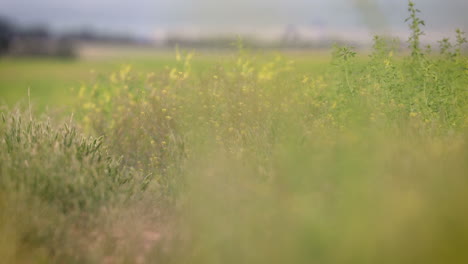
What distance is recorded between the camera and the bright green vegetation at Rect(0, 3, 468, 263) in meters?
3.73

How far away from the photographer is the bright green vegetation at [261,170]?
3.73 metres

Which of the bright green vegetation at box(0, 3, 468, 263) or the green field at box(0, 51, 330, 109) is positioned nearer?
the bright green vegetation at box(0, 3, 468, 263)

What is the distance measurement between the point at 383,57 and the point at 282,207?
4.35m

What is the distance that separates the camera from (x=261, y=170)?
5363 millimetres

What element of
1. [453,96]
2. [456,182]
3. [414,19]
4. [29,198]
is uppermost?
[414,19]

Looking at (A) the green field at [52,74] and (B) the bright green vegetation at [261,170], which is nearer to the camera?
(B) the bright green vegetation at [261,170]

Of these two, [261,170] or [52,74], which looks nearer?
[261,170]

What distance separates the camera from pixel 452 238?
352cm

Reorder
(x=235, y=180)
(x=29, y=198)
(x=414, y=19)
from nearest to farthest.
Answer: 1. (x=235, y=180)
2. (x=29, y=198)
3. (x=414, y=19)

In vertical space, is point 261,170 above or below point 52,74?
above

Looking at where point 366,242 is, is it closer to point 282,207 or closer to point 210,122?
point 282,207

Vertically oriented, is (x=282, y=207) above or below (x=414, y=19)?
below

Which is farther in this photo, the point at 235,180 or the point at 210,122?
the point at 210,122

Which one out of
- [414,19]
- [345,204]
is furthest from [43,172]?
[414,19]
